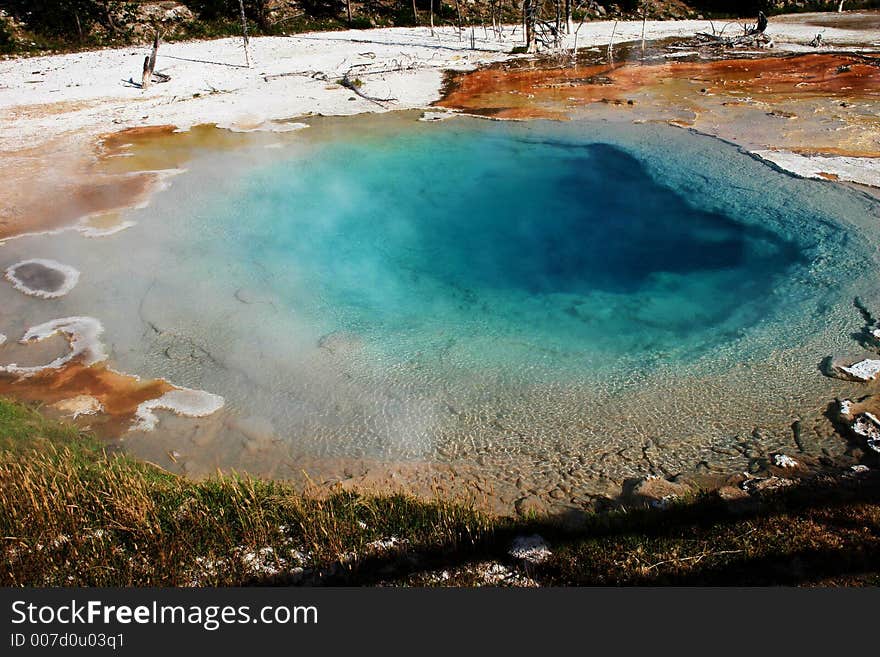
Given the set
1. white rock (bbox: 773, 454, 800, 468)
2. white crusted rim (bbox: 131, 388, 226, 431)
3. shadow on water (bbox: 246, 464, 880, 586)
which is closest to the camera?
shadow on water (bbox: 246, 464, 880, 586)

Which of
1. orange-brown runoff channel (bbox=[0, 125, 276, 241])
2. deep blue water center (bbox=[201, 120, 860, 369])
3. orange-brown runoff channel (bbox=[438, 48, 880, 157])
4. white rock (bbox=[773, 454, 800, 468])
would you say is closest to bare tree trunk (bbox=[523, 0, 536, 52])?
orange-brown runoff channel (bbox=[438, 48, 880, 157])

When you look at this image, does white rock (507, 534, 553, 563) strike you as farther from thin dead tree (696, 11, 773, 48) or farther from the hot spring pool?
thin dead tree (696, 11, 773, 48)

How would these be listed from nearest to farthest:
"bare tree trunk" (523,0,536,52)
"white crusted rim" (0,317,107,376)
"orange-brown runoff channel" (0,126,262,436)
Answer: "orange-brown runoff channel" (0,126,262,436)
"white crusted rim" (0,317,107,376)
"bare tree trunk" (523,0,536,52)

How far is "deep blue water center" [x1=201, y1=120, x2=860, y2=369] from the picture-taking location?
4.93 meters

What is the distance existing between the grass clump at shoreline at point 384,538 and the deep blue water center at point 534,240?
1762mm

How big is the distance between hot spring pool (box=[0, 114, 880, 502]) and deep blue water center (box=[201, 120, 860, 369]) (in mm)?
30

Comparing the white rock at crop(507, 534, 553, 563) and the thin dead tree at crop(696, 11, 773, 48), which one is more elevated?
the thin dead tree at crop(696, 11, 773, 48)

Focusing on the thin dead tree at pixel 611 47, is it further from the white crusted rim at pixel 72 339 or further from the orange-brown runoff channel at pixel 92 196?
the white crusted rim at pixel 72 339

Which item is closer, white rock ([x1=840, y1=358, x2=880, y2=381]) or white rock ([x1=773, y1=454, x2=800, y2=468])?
white rock ([x1=773, y1=454, x2=800, y2=468])

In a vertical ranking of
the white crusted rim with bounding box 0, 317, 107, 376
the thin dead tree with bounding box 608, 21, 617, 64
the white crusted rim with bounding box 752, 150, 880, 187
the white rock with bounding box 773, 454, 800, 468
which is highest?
the thin dead tree with bounding box 608, 21, 617, 64

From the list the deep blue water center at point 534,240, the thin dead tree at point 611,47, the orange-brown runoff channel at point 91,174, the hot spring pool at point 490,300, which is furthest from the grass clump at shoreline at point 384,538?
the thin dead tree at point 611,47

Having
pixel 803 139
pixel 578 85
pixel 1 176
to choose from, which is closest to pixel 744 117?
pixel 803 139

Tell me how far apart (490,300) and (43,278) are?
12.7 ft

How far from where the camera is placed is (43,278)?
5539mm
